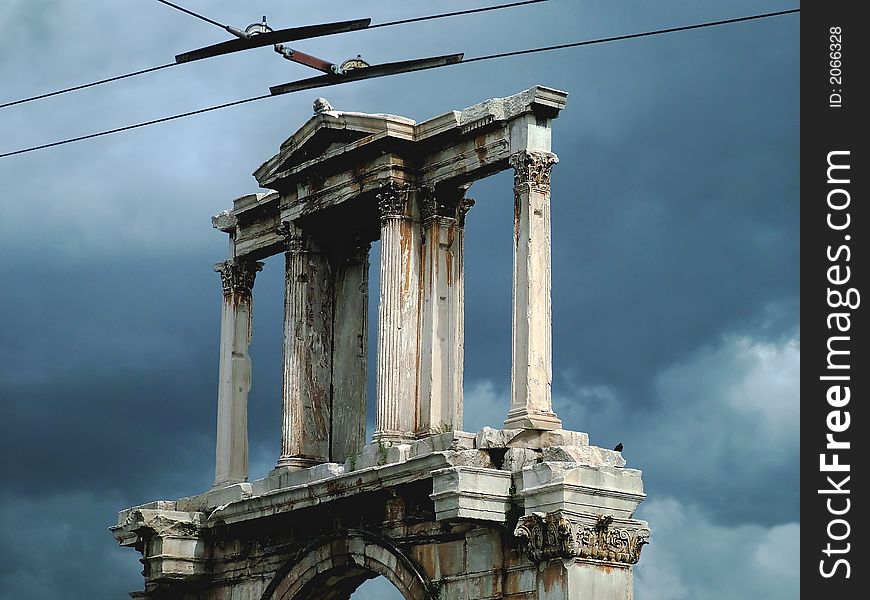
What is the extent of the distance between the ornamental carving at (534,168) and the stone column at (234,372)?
17.9 ft

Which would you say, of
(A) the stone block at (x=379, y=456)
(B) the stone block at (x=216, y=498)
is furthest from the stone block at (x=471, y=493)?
(B) the stone block at (x=216, y=498)

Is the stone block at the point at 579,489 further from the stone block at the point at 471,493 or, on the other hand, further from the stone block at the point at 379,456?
the stone block at the point at 379,456

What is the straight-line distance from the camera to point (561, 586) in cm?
1723

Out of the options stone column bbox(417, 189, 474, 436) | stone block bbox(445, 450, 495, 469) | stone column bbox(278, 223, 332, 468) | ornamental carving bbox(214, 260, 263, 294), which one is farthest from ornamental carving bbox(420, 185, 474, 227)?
ornamental carving bbox(214, 260, 263, 294)

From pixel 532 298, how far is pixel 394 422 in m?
2.17

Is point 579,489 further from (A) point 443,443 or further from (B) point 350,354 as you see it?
(B) point 350,354

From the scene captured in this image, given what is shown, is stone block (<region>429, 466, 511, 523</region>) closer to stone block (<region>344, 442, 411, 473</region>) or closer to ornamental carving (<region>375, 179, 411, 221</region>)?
stone block (<region>344, 442, 411, 473</region>)

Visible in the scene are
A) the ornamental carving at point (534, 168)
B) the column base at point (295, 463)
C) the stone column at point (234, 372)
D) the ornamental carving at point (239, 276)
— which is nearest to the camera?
the ornamental carving at point (534, 168)

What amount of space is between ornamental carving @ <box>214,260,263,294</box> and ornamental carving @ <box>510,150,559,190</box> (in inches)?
212

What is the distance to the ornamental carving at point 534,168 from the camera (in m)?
18.5

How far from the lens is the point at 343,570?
66.3 feet
